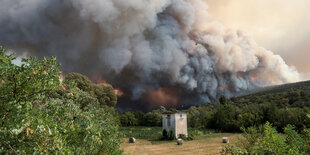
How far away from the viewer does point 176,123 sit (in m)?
43.3

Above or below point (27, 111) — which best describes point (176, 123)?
below

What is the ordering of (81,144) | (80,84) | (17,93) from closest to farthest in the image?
(17,93) < (81,144) < (80,84)

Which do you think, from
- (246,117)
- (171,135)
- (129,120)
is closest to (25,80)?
(171,135)

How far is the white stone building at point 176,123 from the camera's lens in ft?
142

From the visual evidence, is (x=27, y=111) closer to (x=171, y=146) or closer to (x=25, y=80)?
(x=25, y=80)

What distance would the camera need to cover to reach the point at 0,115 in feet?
13.5

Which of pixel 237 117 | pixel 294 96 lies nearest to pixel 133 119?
pixel 237 117

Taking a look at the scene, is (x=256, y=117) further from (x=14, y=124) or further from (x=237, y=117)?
(x=14, y=124)

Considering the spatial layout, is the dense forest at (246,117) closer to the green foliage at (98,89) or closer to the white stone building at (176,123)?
the white stone building at (176,123)

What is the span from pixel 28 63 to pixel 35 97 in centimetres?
90

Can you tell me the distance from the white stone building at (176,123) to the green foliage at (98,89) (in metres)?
16.3

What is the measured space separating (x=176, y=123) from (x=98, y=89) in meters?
21.9

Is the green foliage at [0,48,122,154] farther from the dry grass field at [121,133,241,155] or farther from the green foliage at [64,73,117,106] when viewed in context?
the green foliage at [64,73,117,106]

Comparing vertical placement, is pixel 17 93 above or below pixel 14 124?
above
